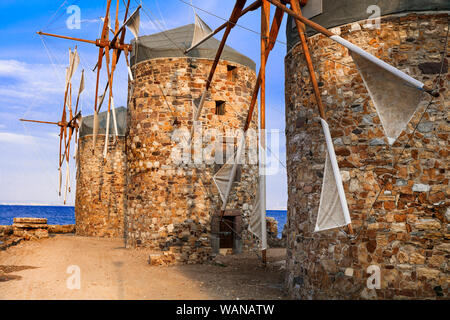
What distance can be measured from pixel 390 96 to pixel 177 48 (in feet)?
32.5

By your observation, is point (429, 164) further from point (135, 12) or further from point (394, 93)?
point (135, 12)

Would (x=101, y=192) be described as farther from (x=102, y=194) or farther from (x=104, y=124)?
(x=104, y=124)

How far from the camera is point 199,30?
1304 centimetres

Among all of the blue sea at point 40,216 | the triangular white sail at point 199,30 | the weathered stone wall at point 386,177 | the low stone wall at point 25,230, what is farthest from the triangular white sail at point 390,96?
the blue sea at point 40,216

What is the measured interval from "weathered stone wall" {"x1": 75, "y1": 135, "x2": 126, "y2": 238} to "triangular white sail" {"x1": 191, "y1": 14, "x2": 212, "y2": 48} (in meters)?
9.66

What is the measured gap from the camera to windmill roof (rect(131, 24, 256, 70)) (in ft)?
46.6

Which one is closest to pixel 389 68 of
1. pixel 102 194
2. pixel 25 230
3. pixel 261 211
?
pixel 261 211

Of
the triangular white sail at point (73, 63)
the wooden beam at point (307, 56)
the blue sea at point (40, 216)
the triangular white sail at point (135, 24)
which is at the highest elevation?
the triangular white sail at point (73, 63)

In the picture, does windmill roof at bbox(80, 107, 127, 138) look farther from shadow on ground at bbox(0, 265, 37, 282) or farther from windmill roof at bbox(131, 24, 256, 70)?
shadow on ground at bbox(0, 265, 37, 282)

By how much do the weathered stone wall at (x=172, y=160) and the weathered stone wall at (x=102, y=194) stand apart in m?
6.12

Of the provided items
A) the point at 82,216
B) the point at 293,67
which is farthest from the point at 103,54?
the point at 293,67

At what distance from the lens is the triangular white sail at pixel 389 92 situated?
18.0 feet

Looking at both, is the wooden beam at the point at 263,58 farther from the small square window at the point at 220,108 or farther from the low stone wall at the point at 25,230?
the low stone wall at the point at 25,230

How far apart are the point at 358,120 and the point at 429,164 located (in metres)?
1.25
